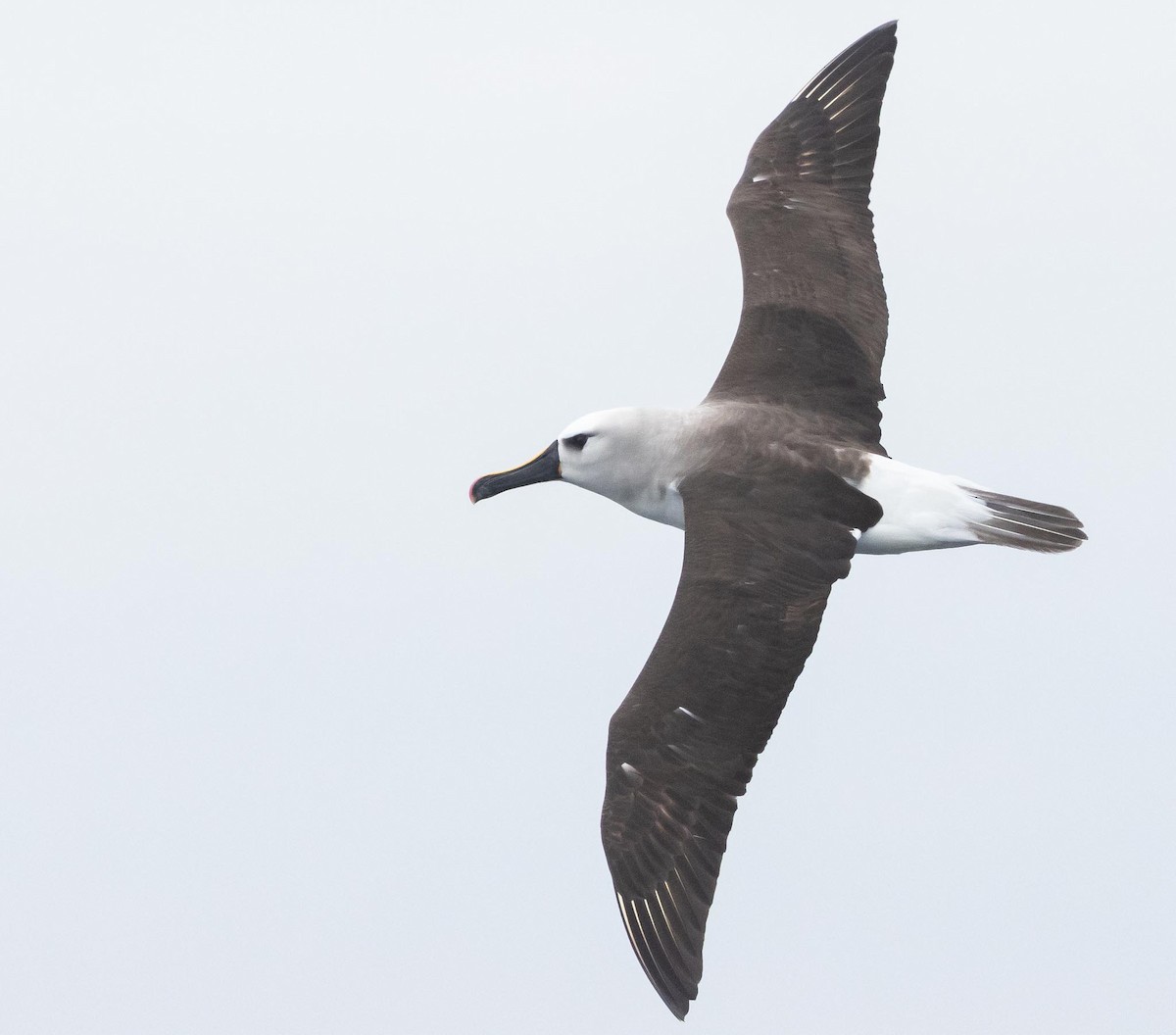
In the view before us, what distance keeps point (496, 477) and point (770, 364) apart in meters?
1.87

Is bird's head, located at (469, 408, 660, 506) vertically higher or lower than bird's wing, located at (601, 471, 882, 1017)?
higher

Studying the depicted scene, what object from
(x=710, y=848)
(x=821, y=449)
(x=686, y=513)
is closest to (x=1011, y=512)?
(x=821, y=449)

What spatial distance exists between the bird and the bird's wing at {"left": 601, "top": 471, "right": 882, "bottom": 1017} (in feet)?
0.04

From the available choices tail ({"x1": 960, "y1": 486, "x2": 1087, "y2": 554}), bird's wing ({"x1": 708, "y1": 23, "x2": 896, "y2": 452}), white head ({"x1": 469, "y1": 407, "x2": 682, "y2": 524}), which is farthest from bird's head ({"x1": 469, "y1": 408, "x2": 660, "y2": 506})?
tail ({"x1": 960, "y1": 486, "x2": 1087, "y2": 554})

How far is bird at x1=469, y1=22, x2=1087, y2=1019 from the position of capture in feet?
38.0

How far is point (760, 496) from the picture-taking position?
1238cm

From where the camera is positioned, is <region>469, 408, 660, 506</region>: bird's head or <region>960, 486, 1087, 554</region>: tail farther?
<region>469, 408, 660, 506</region>: bird's head

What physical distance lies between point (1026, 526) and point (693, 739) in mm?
2651

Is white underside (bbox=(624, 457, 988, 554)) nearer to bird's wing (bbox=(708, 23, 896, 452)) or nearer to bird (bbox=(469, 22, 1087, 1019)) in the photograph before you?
bird (bbox=(469, 22, 1087, 1019))

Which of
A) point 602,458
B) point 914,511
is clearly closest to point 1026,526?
point 914,511

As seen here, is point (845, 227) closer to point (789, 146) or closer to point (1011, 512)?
point (789, 146)

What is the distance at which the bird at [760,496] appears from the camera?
11594 mm

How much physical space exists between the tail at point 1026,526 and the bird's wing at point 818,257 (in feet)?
2.76

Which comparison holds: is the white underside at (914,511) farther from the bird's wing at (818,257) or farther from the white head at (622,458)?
the white head at (622,458)
